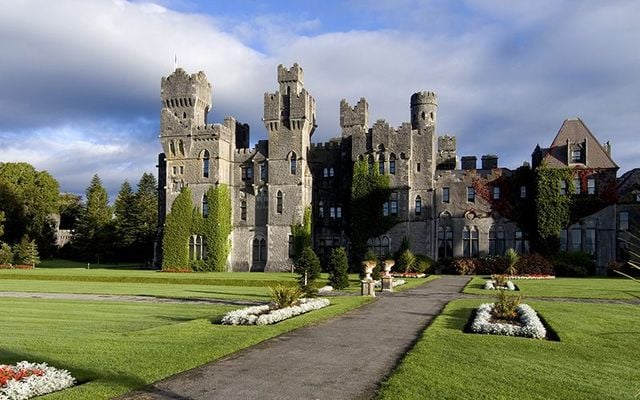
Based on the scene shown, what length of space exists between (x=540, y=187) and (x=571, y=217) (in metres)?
3.86

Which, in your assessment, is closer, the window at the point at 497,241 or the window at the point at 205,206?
the window at the point at 497,241

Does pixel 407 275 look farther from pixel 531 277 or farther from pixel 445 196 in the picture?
pixel 445 196

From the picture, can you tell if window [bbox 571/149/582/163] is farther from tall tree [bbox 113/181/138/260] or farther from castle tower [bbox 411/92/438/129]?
tall tree [bbox 113/181/138/260]

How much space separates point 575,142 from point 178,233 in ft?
133

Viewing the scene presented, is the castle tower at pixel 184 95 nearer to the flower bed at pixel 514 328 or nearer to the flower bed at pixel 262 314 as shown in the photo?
the flower bed at pixel 262 314

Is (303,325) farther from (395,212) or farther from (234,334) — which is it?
(395,212)

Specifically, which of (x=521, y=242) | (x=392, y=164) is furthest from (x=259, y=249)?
(x=521, y=242)

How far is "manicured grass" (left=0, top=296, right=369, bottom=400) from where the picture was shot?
1185 centimetres

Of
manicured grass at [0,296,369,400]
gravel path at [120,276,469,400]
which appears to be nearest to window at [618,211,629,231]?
manicured grass at [0,296,369,400]

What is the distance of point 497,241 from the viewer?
54406 mm

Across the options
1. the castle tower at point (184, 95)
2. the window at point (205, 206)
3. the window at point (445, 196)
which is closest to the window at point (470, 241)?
the window at point (445, 196)

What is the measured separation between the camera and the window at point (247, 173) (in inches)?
2405

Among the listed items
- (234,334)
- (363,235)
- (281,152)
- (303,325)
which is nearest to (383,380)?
(234,334)

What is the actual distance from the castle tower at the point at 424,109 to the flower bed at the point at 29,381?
55613 mm
